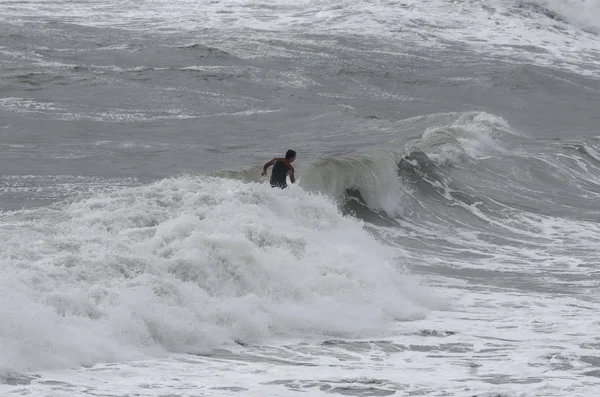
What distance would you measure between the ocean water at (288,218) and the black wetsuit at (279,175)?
0.13 m

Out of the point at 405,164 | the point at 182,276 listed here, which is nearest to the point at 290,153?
the point at 182,276

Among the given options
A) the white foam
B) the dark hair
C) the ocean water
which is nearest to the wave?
the ocean water

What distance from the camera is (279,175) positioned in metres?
14.4

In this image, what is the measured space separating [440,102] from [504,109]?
1811 millimetres

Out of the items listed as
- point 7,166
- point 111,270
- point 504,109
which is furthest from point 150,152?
point 504,109

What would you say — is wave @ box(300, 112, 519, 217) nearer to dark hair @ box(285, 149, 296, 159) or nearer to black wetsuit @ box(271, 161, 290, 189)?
black wetsuit @ box(271, 161, 290, 189)

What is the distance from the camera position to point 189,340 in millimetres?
9297

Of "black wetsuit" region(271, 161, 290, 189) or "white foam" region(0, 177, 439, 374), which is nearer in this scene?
"white foam" region(0, 177, 439, 374)

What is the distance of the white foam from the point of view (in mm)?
8820

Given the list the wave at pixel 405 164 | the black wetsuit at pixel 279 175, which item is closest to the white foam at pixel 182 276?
the black wetsuit at pixel 279 175

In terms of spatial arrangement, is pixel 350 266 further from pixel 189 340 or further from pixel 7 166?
pixel 7 166

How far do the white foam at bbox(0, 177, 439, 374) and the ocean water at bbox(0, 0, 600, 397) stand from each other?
3 cm

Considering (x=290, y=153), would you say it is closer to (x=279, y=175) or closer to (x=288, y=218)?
(x=279, y=175)

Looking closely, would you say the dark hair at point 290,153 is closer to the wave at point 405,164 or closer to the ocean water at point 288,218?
the ocean water at point 288,218
